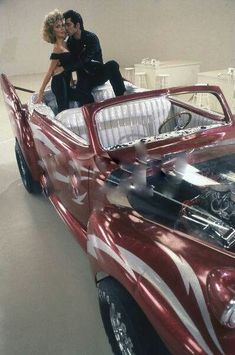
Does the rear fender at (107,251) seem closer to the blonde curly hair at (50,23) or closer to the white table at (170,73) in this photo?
the blonde curly hair at (50,23)

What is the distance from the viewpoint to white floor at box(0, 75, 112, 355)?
1827 mm

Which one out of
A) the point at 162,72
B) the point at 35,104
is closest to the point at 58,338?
the point at 35,104

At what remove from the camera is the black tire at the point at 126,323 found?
4.37 ft

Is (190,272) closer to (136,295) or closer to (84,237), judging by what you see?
(136,295)

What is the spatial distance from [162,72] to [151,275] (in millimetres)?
6163

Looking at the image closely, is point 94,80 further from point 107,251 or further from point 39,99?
point 107,251

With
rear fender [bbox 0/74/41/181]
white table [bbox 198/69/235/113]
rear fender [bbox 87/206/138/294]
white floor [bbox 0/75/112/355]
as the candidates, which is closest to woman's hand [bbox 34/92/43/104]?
rear fender [bbox 0/74/41/181]

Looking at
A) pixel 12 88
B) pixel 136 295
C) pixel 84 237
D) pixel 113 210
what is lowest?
pixel 84 237

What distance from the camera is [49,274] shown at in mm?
2338

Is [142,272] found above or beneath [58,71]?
beneath

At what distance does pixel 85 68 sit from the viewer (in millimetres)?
3162

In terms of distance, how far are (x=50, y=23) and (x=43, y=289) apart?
2284mm

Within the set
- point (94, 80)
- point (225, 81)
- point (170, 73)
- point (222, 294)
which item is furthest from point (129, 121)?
point (170, 73)

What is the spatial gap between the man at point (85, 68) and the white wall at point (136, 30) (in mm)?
7340
